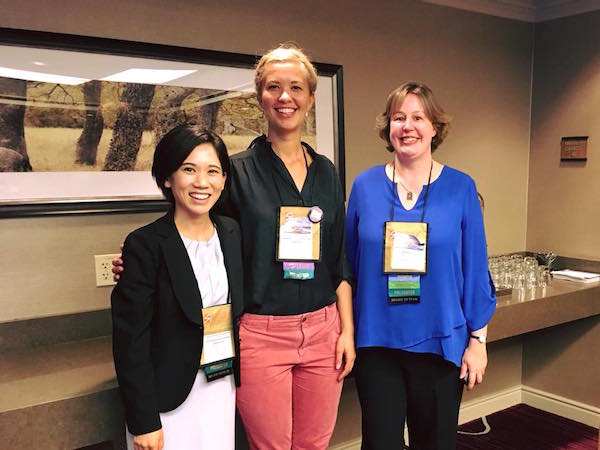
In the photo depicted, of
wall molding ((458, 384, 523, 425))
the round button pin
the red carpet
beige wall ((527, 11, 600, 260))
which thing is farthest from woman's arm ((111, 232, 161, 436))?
beige wall ((527, 11, 600, 260))

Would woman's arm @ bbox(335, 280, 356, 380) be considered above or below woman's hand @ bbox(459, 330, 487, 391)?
above

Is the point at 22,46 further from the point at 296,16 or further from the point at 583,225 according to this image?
the point at 583,225

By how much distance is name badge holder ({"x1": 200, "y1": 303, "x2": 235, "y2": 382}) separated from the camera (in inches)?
55.7

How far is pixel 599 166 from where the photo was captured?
3113 mm

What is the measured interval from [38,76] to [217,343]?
1.21 meters

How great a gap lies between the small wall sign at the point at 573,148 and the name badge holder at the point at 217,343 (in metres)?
2.58

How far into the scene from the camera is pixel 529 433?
3162 millimetres

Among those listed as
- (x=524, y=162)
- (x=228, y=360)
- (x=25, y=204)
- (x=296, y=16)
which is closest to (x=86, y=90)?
(x=25, y=204)

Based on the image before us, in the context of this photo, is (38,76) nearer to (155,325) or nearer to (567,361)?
(155,325)

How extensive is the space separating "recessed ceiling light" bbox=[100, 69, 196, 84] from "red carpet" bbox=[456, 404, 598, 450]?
239 centimetres

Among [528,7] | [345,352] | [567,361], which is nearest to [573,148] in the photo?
[528,7]

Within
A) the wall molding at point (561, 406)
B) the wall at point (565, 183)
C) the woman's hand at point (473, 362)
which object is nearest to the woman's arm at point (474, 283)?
the woman's hand at point (473, 362)

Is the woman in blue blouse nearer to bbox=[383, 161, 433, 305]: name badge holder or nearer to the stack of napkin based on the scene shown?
bbox=[383, 161, 433, 305]: name badge holder

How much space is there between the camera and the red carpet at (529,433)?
9.86ft
